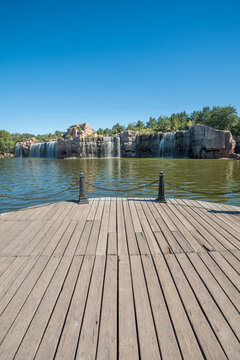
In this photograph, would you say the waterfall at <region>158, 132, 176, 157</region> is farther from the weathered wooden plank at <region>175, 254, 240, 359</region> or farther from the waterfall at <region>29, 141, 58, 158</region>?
the weathered wooden plank at <region>175, 254, 240, 359</region>

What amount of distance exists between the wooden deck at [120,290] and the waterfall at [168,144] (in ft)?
161

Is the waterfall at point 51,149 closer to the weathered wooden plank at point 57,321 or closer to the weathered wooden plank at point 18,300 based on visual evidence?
the weathered wooden plank at point 18,300

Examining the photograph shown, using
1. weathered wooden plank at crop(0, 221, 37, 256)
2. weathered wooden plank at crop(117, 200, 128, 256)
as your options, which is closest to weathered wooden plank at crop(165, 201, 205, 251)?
weathered wooden plank at crop(117, 200, 128, 256)

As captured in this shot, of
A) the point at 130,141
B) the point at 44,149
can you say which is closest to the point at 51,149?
the point at 44,149

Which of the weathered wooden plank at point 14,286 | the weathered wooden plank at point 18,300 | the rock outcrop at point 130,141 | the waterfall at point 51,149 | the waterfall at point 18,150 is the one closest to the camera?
the weathered wooden plank at point 18,300

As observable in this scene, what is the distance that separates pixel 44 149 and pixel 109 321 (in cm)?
7819

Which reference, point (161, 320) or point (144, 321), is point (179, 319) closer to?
point (161, 320)

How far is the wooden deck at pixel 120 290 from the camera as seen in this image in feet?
5.62

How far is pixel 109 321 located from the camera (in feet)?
6.38

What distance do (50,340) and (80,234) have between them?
2.33m

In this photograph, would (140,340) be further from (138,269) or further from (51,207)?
(51,207)

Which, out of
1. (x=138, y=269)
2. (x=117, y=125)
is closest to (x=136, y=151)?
(x=117, y=125)

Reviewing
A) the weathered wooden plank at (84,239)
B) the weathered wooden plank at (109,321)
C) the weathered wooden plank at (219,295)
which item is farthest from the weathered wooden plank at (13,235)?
the weathered wooden plank at (219,295)

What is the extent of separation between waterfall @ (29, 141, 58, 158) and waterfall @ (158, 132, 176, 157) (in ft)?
146
